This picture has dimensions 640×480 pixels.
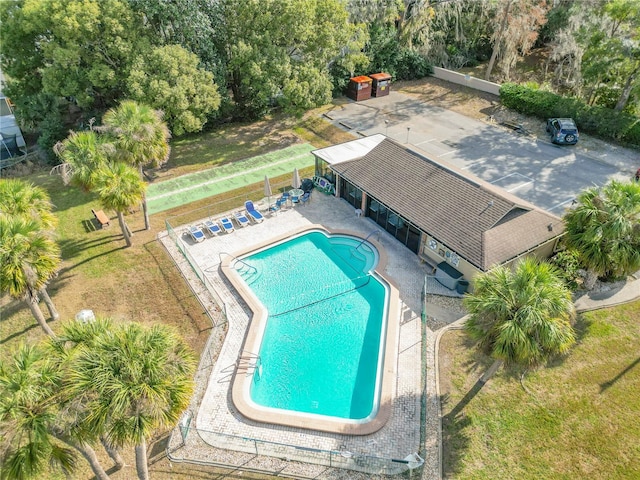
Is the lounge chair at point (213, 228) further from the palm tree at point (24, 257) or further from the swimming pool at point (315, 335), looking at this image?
the palm tree at point (24, 257)

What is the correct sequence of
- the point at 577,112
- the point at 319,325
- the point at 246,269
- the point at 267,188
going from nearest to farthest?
the point at 319,325 → the point at 246,269 → the point at 267,188 → the point at 577,112

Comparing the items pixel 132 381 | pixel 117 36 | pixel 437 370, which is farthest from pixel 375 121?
pixel 132 381

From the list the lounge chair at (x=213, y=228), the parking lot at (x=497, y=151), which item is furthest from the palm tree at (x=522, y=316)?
the lounge chair at (x=213, y=228)

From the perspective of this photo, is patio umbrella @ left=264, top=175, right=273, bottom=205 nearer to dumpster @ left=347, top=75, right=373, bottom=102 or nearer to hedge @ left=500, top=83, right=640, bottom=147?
dumpster @ left=347, top=75, right=373, bottom=102

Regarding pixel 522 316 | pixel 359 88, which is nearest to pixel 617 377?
pixel 522 316

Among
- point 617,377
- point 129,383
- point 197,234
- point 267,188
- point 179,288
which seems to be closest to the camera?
point 129,383

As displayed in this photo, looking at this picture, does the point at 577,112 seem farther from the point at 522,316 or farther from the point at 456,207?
the point at 522,316

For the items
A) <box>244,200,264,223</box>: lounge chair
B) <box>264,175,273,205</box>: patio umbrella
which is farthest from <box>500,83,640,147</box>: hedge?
<box>244,200,264,223</box>: lounge chair
